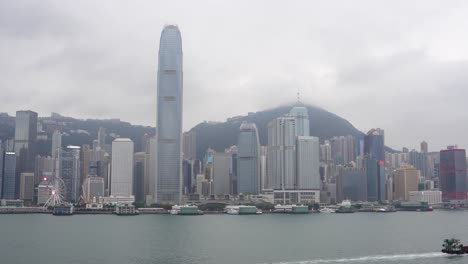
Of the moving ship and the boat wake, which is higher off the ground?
the moving ship

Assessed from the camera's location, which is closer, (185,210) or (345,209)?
(185,210)

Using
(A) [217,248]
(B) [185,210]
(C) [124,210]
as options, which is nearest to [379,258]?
(A) [217,248]

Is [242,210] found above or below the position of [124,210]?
below

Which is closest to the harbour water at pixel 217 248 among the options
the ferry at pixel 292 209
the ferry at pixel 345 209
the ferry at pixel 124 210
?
the ferry at pixel 124 210

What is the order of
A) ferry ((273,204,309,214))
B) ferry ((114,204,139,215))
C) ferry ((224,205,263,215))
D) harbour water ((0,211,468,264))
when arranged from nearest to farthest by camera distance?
harbour water ((0,211,468,264)) → ferry ((114,204,139,215)) → ferry ((224,205,263,215)) → ferry ((273,204,309,214))

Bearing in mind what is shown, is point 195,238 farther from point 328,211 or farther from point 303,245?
point 328,211

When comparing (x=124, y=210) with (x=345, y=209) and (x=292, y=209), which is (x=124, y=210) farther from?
(x=345, y=209)

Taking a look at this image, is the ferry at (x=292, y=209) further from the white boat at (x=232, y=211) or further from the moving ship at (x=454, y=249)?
the moving ship at (x=454, y=249)

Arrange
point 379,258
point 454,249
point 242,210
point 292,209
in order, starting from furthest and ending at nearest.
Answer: point 292,209 → point 242,210 → point 454,249 → point 379,258

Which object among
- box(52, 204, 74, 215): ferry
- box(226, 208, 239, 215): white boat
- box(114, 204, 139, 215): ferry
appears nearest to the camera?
box(52, 204, 74, 215): ferry

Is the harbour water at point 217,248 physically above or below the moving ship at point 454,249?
below

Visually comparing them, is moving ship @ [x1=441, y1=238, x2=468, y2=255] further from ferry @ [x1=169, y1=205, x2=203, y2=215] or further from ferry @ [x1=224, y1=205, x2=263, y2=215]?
ferry @ [x1=224, y1=205, x2=263, y2=215]

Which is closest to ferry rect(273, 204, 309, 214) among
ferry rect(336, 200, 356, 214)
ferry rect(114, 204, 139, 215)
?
ferry rect(336, 200, 356, 214)

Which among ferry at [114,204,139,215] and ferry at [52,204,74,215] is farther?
ferry at [114,204,139,215]
